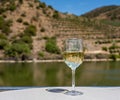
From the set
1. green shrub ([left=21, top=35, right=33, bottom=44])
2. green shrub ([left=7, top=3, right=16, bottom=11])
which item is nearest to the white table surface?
green shrub ([left=21, top=35, right=33, bottom=44])

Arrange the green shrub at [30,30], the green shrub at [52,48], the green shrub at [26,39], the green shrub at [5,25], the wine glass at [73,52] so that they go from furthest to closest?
the green shrub at [30,30] < the green shrub at [5,25] < the green shrub at [26,39] < the green shrub at [52,48] < the wine glass at [73,52]

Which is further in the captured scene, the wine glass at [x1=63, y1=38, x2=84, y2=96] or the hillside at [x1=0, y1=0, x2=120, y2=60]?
the hillside at [x1=0, y1=0, x2=120, y2=60]

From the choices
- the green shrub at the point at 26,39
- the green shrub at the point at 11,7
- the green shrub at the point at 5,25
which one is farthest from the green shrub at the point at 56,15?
the green shrub at the point at 26,39

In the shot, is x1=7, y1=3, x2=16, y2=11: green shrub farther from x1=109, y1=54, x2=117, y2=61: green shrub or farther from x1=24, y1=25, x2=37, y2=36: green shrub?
x1=109, y1=54, x2=117, y2=61: green shrub

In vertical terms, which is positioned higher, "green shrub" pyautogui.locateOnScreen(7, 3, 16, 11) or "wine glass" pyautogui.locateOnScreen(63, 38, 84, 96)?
"green shrub" pyautogui.locateOnScreen(7, 3, 16, 11)

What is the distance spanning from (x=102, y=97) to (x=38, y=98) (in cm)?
19

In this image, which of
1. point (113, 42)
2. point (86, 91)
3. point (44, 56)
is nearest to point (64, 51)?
point (86, 91)

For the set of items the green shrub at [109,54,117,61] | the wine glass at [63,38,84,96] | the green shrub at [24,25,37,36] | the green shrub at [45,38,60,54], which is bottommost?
the green shrub at [109,54,117,61]

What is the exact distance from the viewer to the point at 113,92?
1380mm

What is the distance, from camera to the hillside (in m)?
29.5

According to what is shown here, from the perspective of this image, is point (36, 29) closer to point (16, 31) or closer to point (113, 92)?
point (16, 31)

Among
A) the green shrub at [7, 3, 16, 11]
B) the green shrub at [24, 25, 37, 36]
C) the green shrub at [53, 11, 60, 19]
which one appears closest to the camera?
the green shrub at [24, 25, 37, 36]

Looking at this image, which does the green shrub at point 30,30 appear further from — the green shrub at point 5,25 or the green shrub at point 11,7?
the green shrub at point 11,7

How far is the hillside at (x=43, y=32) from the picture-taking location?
29.5 metres
